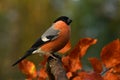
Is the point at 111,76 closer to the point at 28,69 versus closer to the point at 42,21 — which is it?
the point at 28,69

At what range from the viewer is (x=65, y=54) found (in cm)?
106

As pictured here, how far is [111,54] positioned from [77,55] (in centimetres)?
6

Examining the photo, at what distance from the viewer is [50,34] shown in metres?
1.57

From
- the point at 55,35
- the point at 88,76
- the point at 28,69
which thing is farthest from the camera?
the point at 55,35

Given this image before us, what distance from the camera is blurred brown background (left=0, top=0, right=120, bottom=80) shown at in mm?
9617

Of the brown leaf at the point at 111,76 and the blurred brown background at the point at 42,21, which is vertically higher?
the brown leaf at the point at 111,76

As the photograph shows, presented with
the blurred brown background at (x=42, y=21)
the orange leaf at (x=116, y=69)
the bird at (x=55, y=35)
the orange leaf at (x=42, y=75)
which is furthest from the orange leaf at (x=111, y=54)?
the blurred brown background at (x=42, y=21)

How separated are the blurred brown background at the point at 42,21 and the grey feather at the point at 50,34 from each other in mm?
7267

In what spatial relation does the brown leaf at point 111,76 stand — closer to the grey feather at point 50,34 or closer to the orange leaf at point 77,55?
the orange leaf at point 77,55

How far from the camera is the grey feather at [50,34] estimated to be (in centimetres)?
147

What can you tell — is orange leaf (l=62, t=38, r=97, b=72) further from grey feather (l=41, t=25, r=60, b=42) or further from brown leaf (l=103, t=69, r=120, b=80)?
grey feather (l=41, t=25, r=60, b=42)

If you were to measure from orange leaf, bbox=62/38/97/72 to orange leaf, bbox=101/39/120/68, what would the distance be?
31 mm

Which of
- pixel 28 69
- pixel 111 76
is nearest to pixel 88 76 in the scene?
pixel 111 76

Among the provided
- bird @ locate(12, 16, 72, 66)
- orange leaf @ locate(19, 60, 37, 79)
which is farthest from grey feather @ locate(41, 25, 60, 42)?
orange leaf @ locate(19, 60, 37, 79)
